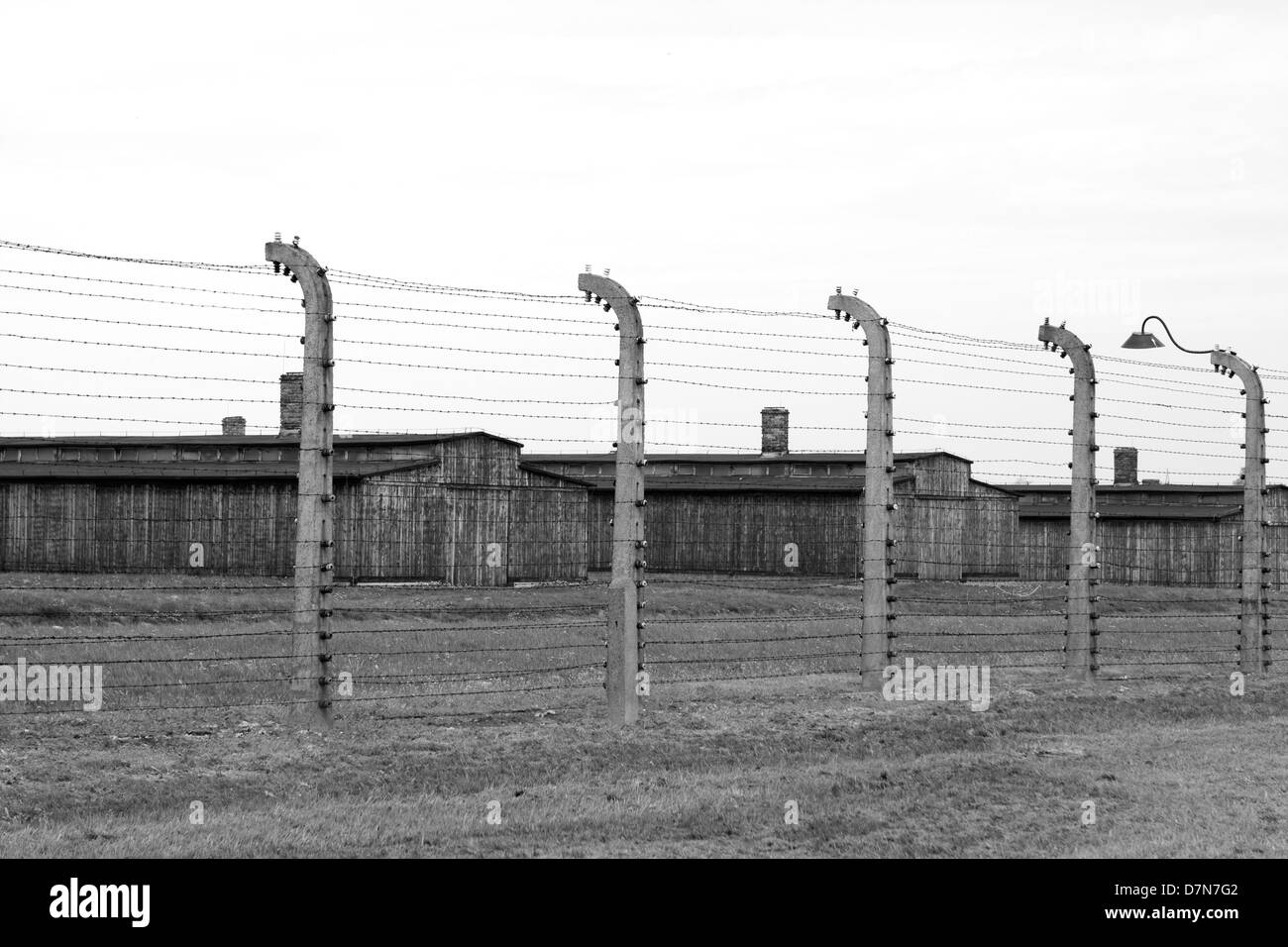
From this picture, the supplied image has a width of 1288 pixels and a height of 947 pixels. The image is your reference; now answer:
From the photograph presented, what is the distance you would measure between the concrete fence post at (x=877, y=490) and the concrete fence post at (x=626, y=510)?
3231mm

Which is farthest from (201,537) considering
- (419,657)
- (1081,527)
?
(1081,527)

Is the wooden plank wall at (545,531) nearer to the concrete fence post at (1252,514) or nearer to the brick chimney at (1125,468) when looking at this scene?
the concrete fence post at (1252,514)

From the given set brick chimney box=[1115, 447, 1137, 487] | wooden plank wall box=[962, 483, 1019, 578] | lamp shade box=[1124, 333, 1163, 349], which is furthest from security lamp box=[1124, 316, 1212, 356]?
brick chimney box=[1115, 447, 1137, 487]

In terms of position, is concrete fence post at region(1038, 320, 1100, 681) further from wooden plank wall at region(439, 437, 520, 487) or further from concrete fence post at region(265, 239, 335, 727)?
wooden plank wall at region(439, 437, 520, 487)

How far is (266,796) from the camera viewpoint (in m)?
11.5

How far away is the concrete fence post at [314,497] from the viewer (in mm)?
13477

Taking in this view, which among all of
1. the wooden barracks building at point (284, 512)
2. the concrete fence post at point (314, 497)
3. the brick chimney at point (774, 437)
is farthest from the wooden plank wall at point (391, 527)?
the concrete fence post at point (314, 497)

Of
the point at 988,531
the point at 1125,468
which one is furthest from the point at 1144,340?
the point at 1125,468

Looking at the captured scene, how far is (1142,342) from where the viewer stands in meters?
19.8

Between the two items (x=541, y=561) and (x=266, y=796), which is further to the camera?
(x=541, y=561)

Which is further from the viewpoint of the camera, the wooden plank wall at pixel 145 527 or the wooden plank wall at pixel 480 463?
the wooden plank wall at pixel 480 463

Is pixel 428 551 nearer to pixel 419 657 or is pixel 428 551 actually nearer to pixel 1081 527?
pixel 419 657

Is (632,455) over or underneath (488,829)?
over
